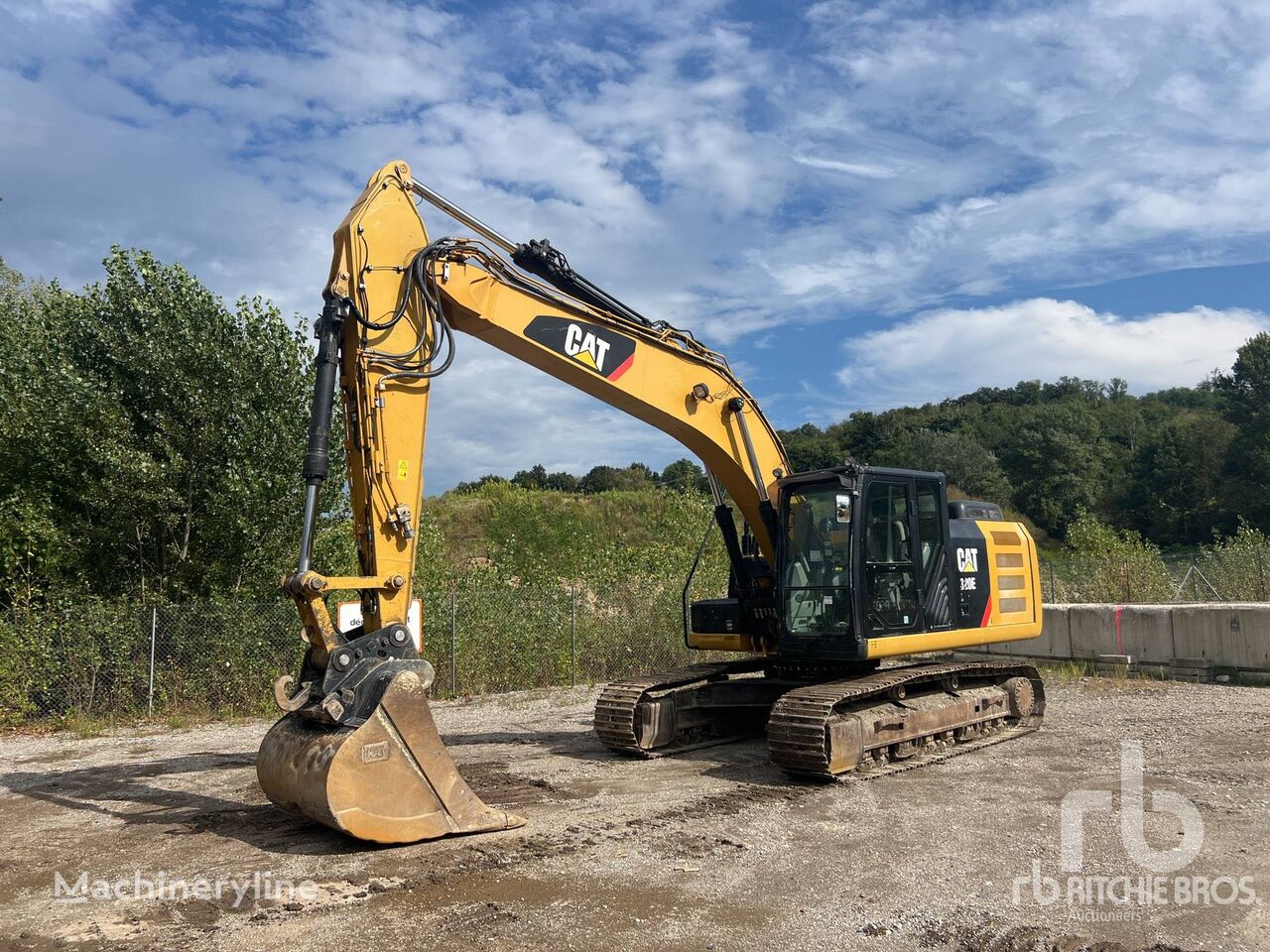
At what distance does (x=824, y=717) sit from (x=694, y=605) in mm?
2406

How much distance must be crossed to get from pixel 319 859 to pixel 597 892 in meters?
1.86

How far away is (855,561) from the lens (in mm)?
8430

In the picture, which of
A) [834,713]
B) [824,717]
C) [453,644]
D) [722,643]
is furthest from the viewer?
[453,644]

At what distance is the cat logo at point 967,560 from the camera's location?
9492mm

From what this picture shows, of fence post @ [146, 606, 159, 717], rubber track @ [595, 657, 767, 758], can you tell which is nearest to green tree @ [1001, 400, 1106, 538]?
rubber track @ [595, 657, 767, 758]

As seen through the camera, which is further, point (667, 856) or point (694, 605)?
point (694, 605)

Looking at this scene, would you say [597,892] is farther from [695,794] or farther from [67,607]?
[67,607]

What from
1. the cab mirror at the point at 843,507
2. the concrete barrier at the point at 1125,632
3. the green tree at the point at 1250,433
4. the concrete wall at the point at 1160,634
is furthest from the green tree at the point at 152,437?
the green tree at the point at 1250,433

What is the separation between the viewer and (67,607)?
12.9 meters

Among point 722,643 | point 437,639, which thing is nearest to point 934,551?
point 722,643

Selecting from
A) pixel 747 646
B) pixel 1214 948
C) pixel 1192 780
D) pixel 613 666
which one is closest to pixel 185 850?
pixel 747 646

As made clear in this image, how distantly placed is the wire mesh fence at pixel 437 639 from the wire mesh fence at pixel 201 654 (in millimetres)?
16

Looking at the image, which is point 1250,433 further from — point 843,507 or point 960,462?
point 843,507

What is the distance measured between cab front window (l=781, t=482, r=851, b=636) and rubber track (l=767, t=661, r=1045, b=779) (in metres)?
0.59
